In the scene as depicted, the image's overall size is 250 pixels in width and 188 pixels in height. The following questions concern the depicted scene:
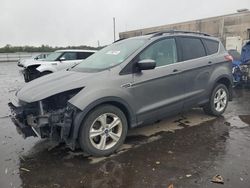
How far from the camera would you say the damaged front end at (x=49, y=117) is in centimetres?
376

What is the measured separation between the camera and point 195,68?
5273mm

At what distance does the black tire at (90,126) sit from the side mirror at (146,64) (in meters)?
0.79

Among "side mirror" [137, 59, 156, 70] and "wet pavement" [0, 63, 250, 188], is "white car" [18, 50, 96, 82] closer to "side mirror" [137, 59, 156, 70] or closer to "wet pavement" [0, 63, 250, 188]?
"wet pavement" [0, 63, 250, 188]

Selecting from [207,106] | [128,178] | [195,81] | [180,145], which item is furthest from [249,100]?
[128,178]

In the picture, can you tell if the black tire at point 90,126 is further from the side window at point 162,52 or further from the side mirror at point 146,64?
the side window at point 162,52

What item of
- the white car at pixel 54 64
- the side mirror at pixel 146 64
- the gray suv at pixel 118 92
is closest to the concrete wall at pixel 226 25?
the white car at pixel 54 64

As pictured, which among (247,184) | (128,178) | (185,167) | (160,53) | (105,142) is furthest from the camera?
(160,53)

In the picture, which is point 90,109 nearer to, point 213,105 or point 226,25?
point 213,105

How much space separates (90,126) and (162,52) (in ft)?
6.52

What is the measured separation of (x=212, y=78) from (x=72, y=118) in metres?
3.27

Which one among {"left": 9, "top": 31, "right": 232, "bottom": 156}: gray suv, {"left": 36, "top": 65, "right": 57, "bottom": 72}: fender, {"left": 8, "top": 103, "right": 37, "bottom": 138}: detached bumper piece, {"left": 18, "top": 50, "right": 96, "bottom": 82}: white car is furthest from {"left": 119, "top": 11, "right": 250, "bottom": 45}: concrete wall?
{"left": 8, "top": 103, "right": 37, "bottom": 138}: detached bumper piece

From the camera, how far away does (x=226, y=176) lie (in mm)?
3375

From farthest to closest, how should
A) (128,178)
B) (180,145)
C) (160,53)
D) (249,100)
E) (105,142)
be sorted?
(249,100)
(160,53)
(180,145)
(105,142)
(128,178)

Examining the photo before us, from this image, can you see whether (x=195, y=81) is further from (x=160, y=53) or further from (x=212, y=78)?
(x=160, y=53)
